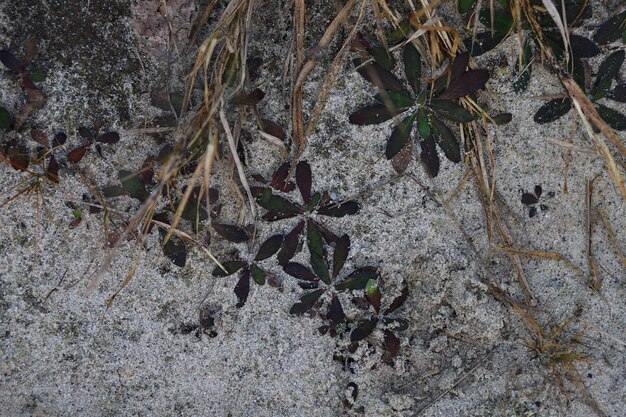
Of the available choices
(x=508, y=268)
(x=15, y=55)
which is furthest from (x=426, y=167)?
(x=15, y=55)

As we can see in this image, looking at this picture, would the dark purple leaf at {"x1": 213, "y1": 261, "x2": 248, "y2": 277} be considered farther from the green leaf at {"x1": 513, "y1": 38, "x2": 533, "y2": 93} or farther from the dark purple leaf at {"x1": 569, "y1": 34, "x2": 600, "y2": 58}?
the dark purple leaf at {"x1": 569, "y1": 34, "x2": 600, "y2": 58}

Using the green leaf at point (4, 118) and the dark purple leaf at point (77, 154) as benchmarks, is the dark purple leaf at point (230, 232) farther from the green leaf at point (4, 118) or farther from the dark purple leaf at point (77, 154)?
the green leaf at point (4, 118)

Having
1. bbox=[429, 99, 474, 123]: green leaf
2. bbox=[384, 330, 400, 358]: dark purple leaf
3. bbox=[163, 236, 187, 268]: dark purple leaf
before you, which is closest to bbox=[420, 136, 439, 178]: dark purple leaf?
bbox=[429, 99, 474, 123]: green leaf

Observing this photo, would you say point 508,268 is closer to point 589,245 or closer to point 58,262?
point 589,245

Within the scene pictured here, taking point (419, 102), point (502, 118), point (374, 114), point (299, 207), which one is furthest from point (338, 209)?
point (502, 118)

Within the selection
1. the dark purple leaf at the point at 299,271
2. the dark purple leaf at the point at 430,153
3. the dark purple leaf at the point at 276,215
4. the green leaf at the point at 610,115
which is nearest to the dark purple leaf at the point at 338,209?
the dark purple leaf at the point at 276,215

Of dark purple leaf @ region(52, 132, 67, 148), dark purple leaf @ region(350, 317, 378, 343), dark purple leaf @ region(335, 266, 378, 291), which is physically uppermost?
dark purple leaf @ region(52, 132, 67, 148)
